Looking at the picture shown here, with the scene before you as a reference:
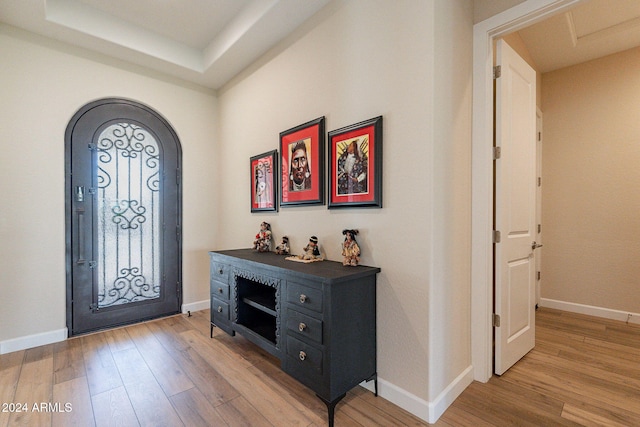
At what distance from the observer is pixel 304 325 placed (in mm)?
1749

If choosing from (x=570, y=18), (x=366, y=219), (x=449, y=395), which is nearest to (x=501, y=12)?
(x=570, y=18)

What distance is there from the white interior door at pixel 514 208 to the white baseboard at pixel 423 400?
39 centimetres

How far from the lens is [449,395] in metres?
1.75

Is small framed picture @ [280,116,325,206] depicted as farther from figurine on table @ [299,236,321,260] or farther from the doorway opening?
the doorway opening

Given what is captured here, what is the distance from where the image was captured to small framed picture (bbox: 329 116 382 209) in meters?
1.87

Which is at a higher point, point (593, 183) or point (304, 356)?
point (593, 183)

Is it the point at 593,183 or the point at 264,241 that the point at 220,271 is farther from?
the point at 593,183

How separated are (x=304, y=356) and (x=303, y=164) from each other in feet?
4.80

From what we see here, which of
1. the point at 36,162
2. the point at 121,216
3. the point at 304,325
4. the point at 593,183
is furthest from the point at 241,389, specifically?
the point at 593,183

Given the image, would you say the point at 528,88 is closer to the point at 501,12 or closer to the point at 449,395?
the point at 501,12

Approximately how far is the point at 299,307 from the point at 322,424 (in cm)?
63

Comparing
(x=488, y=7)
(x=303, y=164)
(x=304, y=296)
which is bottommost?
(x=304, y=296)

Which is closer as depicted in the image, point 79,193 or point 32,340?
point 32,340

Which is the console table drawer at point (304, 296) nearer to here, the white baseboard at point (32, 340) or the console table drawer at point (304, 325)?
the console table drawer at point (304, 325)
